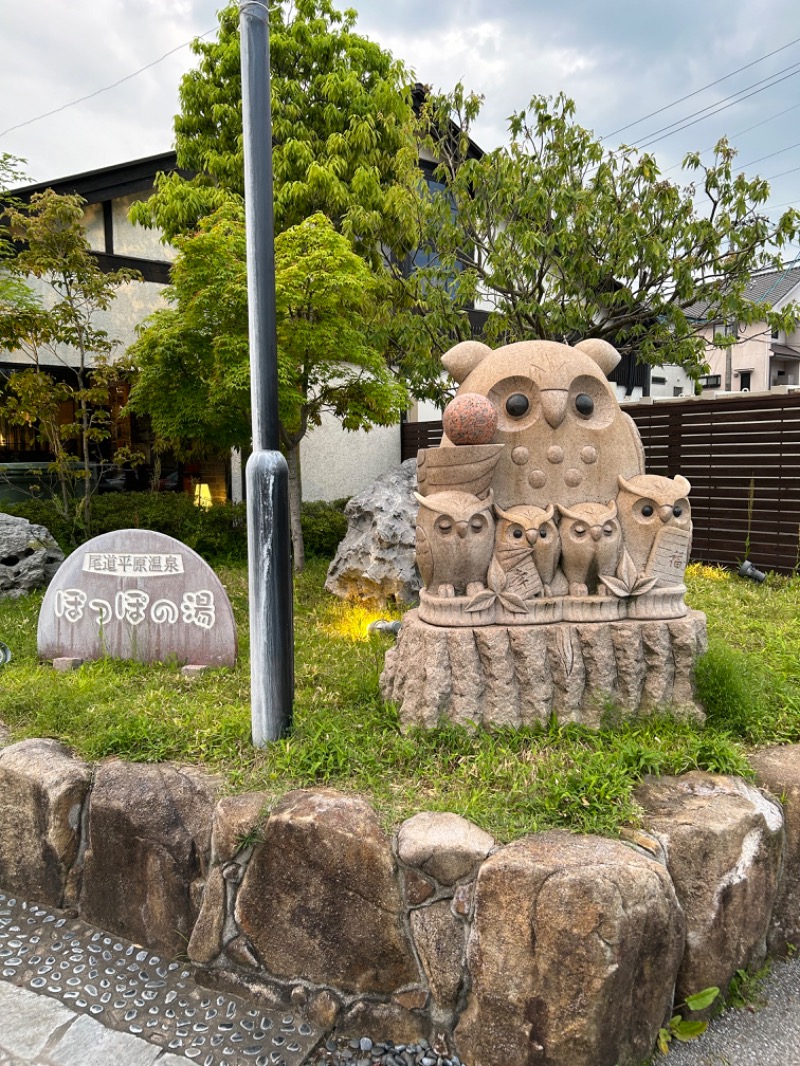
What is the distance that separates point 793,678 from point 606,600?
167 centimetres

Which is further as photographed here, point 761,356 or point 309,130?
point 761,356

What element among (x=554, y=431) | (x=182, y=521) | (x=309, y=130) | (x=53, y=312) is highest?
(x=309, y=130)

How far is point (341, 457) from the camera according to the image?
13656 mm

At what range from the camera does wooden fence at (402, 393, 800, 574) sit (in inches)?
314

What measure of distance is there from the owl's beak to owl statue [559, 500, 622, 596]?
522 millimetres

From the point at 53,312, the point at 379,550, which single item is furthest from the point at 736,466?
the point at 53,312

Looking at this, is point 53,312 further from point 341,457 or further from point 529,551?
point 529,551

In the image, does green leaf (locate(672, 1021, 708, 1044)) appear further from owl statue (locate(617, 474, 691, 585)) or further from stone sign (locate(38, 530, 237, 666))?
stone sign (locate(38, 530, 237, 666))

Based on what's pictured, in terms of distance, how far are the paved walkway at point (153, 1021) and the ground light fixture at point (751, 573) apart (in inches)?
212

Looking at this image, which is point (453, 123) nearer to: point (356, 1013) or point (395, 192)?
point (395, 192)

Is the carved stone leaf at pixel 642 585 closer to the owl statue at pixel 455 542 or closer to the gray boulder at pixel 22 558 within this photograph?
the owl statue at pixel 455 542

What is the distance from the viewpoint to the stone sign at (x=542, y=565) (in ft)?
11.9

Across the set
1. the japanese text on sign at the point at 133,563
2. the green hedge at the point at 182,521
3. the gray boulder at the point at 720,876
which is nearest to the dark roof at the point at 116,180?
the green hedge at the point at 182,521

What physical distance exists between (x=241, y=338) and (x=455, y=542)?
14.7ft
